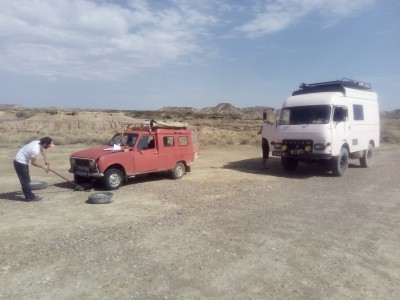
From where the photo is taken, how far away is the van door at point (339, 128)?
13016 mm

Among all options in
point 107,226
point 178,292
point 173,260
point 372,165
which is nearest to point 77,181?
point 107,226

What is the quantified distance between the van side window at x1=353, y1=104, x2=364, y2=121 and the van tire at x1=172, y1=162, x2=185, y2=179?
6922mm

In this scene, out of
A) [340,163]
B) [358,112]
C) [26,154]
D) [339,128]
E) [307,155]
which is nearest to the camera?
[26,154]

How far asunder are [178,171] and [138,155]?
199 centimetres

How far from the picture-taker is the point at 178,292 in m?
4.64

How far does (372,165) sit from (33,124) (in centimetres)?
4117

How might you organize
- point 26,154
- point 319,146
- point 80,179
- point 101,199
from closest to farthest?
1. point 101,199
2. point 26,154
3. point 80,179
4. point 319,146

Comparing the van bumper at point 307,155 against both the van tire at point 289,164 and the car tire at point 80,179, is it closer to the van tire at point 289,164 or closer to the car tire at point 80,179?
the van tire at point 289,164

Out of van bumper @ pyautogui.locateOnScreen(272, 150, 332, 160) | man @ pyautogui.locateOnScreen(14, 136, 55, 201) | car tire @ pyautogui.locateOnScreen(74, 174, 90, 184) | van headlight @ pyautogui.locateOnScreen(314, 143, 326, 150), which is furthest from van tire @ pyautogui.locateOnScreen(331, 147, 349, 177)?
man @ pyautogui.locateOnScreen(14, 136, 55, 201)

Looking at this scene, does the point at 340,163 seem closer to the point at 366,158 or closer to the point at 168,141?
the point at 366,158

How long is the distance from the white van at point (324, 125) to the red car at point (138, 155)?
11.9 feet

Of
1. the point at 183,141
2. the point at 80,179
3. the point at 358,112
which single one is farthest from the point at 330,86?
the point at 80,179

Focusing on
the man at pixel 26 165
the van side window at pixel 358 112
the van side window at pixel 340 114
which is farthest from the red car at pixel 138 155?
the van side window at pixel 358 112

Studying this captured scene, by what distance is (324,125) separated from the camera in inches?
506
